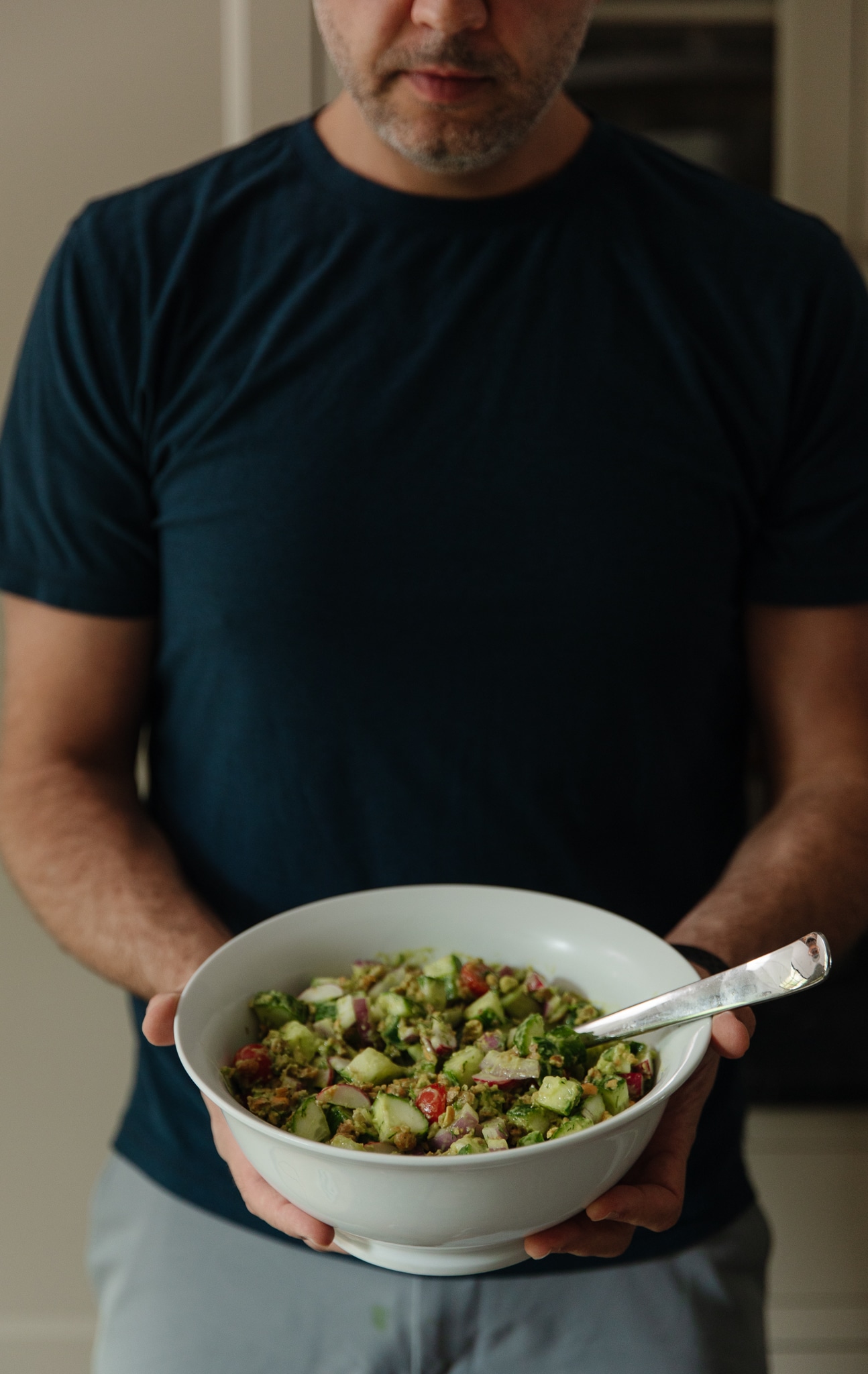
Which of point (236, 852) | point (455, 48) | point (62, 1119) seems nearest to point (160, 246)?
point (455, 48)

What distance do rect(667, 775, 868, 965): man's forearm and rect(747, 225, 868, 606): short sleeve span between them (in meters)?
0.20

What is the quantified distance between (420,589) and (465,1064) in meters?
0.45

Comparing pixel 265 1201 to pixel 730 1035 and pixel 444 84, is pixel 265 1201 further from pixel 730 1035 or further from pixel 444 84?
pixel 444 84

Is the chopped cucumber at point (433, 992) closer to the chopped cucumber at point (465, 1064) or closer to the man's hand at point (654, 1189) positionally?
the chopped cucumber at point (465, 1064)

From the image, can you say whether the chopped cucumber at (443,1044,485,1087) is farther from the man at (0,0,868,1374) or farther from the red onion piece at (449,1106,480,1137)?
the man at (0,0,868,1374)

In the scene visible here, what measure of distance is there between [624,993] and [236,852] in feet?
1.44

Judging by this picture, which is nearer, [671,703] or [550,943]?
[550,943]

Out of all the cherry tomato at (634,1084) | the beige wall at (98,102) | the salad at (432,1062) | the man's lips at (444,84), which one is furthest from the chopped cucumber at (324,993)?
the beige wall at (98,102)

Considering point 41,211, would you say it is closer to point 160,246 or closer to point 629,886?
point 160,246

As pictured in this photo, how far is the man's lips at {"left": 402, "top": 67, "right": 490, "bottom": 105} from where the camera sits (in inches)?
37.6

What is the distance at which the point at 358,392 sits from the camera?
1.07m

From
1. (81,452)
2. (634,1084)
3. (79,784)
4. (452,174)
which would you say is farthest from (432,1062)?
(452,174)

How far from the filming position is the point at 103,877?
107cm

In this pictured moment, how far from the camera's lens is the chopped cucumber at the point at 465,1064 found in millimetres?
746
